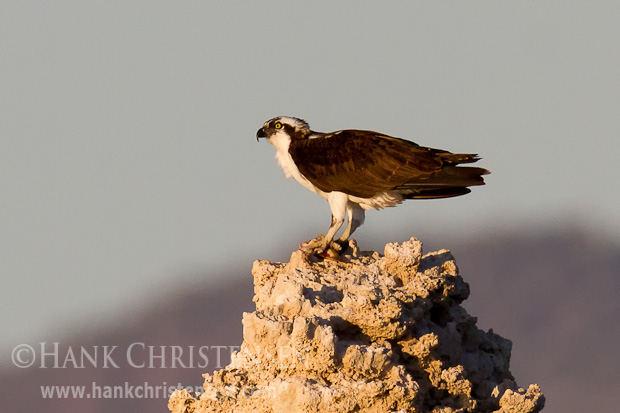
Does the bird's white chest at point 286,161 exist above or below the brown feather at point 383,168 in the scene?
above

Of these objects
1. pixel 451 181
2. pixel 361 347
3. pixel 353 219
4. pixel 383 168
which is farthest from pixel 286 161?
pixel 361 347

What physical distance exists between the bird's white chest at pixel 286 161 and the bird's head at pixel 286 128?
2 cm

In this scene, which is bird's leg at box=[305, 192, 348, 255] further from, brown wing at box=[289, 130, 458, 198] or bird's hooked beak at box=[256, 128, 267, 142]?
bird's hooked beak at box=[256, 128, 267, 142]

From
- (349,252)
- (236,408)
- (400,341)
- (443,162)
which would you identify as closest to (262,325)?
(236,408)

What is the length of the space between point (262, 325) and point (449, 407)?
2038 mm

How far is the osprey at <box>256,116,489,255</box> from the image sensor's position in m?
13.4

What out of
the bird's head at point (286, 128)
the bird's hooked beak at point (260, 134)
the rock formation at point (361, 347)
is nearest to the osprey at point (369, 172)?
the bird's head at point (286, 128)

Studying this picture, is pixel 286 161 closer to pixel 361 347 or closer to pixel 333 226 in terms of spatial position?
pixel 333 226

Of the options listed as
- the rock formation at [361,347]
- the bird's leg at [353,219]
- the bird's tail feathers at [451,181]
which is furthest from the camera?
the bird's leg at [353,219]

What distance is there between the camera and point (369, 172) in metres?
13.5

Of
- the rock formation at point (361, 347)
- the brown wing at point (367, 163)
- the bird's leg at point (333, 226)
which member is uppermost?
the brown wing at point (367, 163)

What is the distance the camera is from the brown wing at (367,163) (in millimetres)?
13383

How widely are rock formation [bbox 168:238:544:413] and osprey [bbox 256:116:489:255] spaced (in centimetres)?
92

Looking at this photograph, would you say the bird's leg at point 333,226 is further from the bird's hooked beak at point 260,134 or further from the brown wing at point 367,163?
the bird's hooked beak at point 260,134
